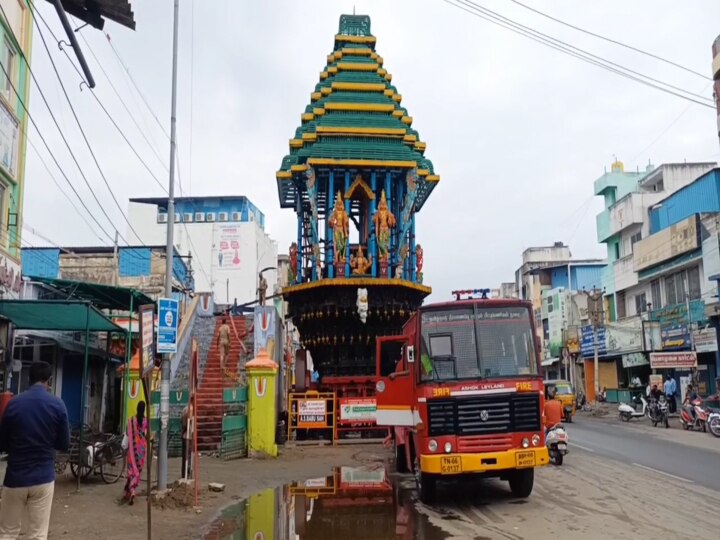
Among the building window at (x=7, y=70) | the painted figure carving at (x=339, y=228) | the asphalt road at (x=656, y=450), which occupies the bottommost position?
the asphalt road at (x=656, y=450)

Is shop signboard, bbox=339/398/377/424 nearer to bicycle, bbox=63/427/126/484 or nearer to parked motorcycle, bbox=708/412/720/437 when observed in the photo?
bicycle, bbox=63/427/126/484

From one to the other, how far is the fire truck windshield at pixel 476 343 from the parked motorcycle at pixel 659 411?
61.8ft

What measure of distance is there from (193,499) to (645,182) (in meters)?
39.3

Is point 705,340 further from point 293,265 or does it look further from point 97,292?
point 97,292

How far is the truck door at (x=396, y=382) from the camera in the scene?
10.9m

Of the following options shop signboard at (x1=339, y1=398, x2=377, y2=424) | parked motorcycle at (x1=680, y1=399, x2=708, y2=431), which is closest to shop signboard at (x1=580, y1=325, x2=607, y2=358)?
parked motorcycle at (x1=680, y1=399, x2=708, y2=431)

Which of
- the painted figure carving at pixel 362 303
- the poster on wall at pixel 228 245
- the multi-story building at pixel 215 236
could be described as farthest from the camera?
the poster on wall at pixel 228 245

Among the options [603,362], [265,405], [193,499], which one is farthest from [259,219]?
[193,499]

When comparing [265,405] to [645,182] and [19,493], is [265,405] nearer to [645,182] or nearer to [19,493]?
[19,493]

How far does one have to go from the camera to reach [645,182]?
141ft

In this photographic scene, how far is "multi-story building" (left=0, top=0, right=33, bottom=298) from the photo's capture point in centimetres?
1605

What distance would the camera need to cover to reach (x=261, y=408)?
1691 cm

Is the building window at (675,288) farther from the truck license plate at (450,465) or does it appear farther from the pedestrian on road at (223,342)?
the truck license plate at (450,465)

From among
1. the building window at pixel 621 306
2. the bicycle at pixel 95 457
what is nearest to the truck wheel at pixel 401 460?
the bicycle at pixel 95 457
